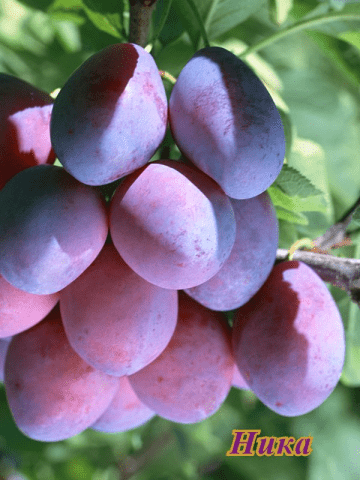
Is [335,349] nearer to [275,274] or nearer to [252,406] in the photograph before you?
[275,274]

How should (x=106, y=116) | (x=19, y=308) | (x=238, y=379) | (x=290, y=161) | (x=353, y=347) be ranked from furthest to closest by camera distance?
(x=353, y=347) → (x=290, y=161) → (x=238, y=379) → (x=19, y=308) → (x=106, y=116)

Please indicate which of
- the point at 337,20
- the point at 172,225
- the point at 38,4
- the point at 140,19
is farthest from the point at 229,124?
the point at 38,4

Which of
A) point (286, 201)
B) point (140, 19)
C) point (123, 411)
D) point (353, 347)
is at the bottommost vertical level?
point (353, 347)

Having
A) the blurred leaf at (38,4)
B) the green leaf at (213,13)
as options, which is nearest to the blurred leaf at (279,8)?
the green leaf at (213,13)

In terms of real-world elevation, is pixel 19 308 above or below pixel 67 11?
below

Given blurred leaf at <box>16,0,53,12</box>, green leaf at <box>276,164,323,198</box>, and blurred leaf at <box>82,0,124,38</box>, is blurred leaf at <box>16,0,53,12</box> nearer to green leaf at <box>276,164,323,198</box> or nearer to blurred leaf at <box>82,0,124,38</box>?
blurred leaf at <box>82,0,124,38</box>

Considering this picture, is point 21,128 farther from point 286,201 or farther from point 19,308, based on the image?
point 286,201
